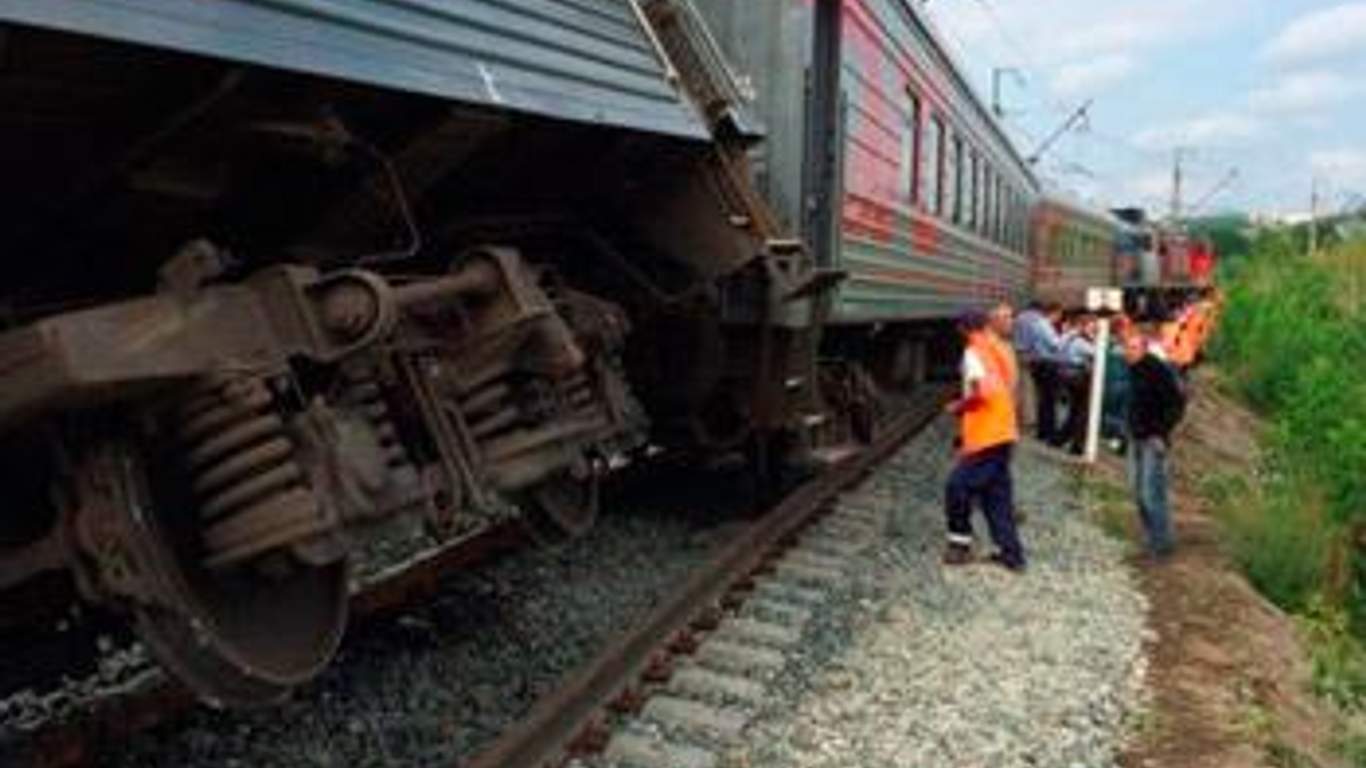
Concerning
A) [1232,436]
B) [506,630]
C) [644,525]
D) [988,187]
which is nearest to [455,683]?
[506,630]

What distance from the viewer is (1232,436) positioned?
82.0 ft

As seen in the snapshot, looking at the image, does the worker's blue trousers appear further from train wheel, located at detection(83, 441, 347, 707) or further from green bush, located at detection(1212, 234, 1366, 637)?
train wheel, located at detection(83, 441, 347, 707)

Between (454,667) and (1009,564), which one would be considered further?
(1009,564)

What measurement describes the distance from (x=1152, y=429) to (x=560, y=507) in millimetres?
5497

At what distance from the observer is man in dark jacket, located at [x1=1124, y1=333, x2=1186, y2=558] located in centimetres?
1191

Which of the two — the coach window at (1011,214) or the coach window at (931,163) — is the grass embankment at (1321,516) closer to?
the coach window at (931,163)

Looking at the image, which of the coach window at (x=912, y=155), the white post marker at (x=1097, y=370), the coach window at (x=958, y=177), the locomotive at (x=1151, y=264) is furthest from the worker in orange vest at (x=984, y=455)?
the locomotive at (x=1151, y=264)

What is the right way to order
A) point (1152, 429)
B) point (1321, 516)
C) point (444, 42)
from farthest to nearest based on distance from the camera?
point (1321, 516) → point (1152, 429) → point (444, 42)

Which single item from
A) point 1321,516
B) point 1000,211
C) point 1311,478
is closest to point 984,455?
point 1321,516

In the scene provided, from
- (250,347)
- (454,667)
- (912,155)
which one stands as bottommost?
(454,667)

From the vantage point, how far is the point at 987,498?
10.8m

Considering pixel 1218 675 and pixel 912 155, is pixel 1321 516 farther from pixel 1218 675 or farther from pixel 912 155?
pixel 1218 675

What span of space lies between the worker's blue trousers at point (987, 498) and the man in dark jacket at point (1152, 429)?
4.66ft

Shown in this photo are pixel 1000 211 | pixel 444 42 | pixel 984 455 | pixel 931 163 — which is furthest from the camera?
pixel 1000 211
